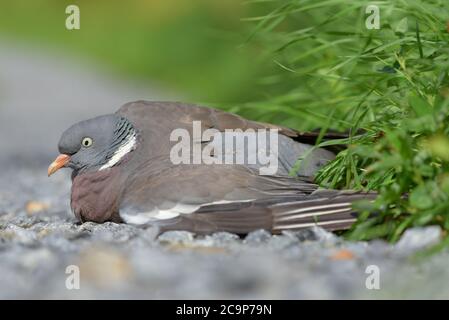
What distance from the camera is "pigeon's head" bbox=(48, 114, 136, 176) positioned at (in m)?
5.05

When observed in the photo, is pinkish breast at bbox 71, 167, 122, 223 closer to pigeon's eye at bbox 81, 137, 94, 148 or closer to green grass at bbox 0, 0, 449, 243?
pigeon's eye at bbox 81, 137, 94, 148

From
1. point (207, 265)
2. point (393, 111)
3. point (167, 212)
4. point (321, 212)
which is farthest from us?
point (393, 111)

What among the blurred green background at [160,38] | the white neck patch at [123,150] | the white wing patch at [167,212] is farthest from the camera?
the blurred green background at [160,38]

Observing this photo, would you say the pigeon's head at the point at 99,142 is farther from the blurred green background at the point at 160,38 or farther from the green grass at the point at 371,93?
the blurred green background at the point at 160,38

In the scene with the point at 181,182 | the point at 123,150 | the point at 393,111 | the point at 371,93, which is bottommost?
the point at 181,182

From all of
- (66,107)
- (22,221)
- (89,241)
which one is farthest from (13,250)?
(66,107)

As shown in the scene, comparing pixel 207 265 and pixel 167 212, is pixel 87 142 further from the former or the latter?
pixel 207 265

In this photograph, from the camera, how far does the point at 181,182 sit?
4453 millimetres

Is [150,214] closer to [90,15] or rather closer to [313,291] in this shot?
[313,291]

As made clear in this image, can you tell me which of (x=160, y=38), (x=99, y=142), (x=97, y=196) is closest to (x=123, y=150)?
(x=99, y=142)

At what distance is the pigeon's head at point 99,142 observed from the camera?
199 inches

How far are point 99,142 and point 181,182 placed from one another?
2.79 feet

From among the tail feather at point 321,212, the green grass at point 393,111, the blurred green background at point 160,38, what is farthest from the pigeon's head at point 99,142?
the blurred green background at point 160,38
